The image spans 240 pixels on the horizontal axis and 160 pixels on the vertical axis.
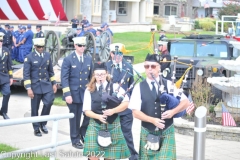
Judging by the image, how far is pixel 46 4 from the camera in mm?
17203

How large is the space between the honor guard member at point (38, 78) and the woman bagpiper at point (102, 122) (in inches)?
131

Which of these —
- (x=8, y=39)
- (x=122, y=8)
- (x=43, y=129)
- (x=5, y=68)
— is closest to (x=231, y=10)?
(x=122, y=8)

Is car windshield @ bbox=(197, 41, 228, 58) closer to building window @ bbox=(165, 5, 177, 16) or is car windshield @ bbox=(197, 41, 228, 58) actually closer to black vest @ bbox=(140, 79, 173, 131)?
black vest @ bbox=(140, 79, 173, 131)

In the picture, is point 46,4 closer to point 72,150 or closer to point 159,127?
point 72,150

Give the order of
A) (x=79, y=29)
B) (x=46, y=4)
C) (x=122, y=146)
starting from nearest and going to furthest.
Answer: (x=122, y=146) → (x=46, y=4) → (x=79, y=29)

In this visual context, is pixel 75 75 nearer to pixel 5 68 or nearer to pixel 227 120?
pixel 5 68

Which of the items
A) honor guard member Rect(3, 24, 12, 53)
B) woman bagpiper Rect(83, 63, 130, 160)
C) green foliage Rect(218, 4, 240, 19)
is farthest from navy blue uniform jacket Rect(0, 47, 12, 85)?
green foliage Rect(218, 4, 240, 19)

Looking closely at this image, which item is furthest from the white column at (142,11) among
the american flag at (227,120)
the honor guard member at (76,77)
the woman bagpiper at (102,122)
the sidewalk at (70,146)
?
the woman bagpiper at (102,122)

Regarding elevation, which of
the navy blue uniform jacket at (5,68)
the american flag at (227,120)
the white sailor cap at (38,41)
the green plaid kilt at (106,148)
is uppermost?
the white sailor cap at (38,41)

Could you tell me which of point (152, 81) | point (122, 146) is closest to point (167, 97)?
point (152, 81)

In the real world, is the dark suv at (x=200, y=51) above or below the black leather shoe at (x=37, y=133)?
above

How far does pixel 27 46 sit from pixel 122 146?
14990 mm

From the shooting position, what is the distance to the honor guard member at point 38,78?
10.2 meters

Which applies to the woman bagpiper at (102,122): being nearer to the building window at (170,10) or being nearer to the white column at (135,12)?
the white column at (135,12)
